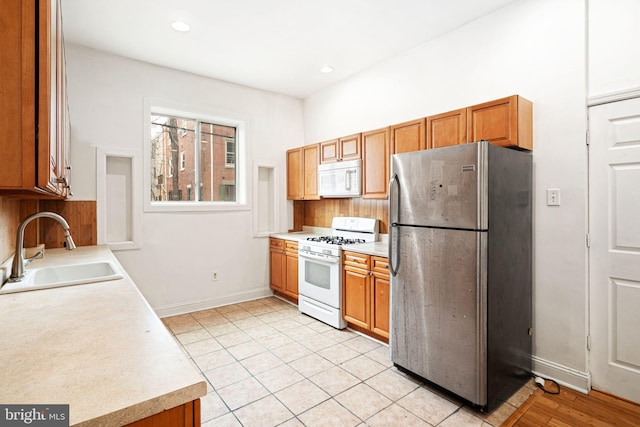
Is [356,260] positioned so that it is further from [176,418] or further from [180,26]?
[180,26]

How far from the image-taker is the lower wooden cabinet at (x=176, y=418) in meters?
0.78

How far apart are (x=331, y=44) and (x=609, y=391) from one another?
3693 millimetres

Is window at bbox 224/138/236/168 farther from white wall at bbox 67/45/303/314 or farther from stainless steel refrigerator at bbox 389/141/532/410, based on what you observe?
stainless steel refrigerator at bbox 389/141/532/410

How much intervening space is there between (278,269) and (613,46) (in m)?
3.91

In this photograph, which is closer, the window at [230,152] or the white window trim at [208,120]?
the white window trim at [208,120]

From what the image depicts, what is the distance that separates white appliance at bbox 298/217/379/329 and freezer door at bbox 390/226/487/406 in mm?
934

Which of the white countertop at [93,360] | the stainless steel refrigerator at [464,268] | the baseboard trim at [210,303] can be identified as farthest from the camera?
the baseboard trim at [210,303]

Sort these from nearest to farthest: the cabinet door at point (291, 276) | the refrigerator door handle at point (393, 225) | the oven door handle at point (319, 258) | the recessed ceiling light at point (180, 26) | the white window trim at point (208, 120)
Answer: the refrigerator door handle at point (393, 225), the recessed ceiling light at point (180, 26), the oven door handle at point (319, 258), the white window trim at point (208, 120), the cabinet door at point (291, 276)

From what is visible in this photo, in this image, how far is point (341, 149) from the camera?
12.7 ft

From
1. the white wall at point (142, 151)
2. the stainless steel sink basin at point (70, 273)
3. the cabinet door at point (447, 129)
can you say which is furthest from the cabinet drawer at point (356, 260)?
the stainless steel sink basin at point (70, 273)

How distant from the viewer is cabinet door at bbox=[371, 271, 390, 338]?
297cm

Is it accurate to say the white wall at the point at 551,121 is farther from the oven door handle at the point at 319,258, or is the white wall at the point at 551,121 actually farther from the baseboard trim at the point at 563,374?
the oven door handle at the point at 319,258

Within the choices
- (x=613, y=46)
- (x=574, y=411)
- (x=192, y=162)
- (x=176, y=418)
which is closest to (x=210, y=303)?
(x=192, y=162)

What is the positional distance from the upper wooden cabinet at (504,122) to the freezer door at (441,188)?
510 millimetres
